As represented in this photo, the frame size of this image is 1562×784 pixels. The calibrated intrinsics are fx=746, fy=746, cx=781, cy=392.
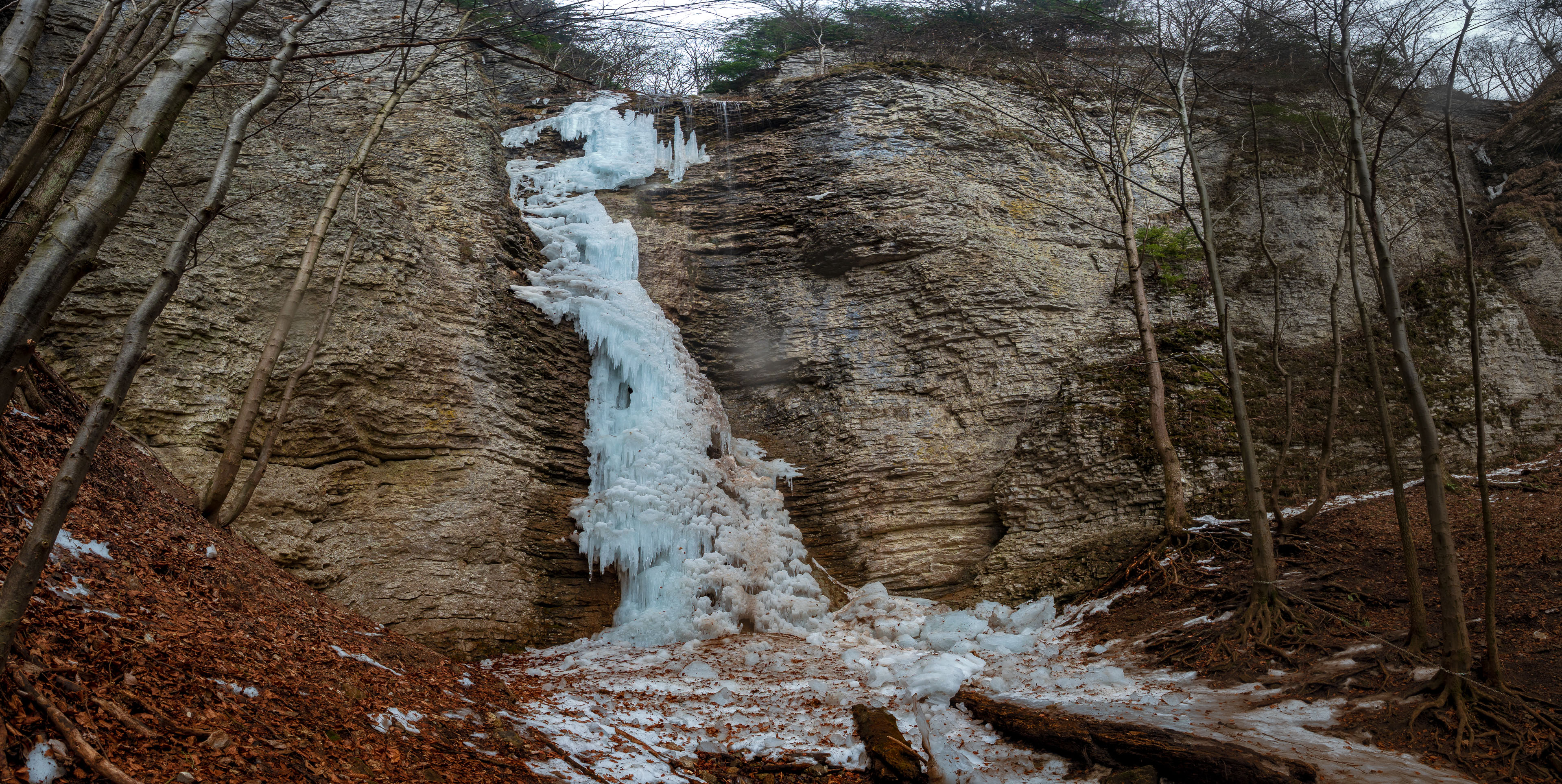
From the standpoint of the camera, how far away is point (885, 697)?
718 cm

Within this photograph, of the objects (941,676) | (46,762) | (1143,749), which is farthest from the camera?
(941,676)

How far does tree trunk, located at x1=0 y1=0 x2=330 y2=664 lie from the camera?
8.21ft

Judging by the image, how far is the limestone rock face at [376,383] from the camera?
8.30 meters

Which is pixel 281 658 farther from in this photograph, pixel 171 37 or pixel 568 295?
pixel 568 295

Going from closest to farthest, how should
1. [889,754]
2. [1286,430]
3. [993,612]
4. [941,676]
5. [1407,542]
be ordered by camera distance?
1. [889,754]
2. [1407,542]
3. [941,676]
4. [993,612]
5. [1286,430]

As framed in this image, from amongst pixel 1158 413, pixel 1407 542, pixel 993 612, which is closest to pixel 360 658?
pixel 993 612

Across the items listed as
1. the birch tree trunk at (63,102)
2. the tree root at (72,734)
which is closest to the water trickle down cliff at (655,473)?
the tree root at (72,734)

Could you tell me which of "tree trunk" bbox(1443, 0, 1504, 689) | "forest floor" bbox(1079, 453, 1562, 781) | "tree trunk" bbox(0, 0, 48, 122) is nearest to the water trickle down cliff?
"forest floor" bbox(1079, 453, 1562, 781)

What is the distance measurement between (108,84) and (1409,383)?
343 inches

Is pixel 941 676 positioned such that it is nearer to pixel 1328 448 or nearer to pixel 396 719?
pixel 396 719

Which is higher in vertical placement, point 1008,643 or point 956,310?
point 956,310

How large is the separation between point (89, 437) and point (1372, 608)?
9.59 metres

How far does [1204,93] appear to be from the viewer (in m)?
17.5

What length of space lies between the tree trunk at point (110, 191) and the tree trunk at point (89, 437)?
0.10 metres
